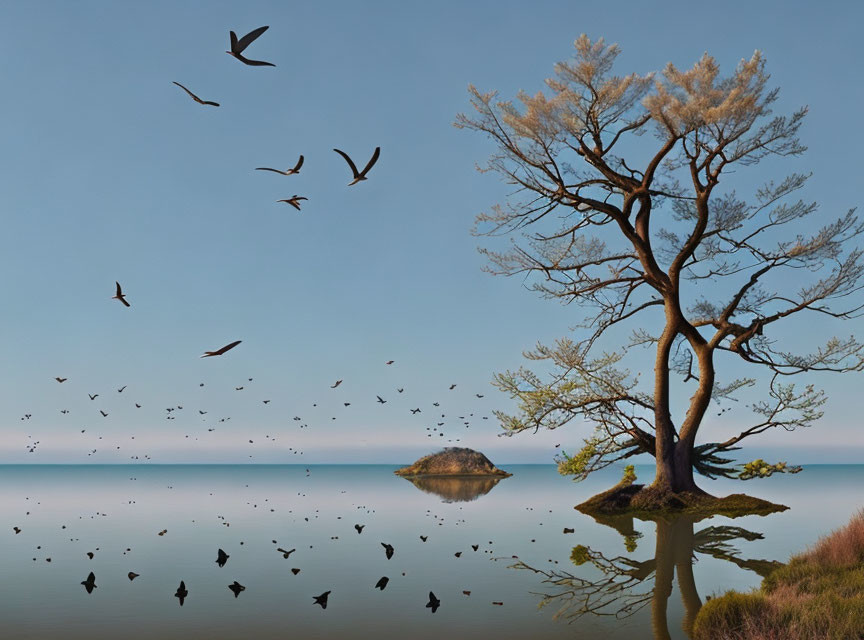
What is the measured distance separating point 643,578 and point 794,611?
3490mm

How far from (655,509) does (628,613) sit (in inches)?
522

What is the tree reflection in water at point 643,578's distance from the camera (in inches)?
382

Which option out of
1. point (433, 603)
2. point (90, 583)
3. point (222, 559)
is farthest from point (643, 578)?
point (90, 583)

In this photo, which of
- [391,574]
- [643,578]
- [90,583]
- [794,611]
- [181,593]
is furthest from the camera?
[391,574]

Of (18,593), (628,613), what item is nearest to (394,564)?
(628,613)

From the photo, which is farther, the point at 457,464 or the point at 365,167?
the point at 457,464

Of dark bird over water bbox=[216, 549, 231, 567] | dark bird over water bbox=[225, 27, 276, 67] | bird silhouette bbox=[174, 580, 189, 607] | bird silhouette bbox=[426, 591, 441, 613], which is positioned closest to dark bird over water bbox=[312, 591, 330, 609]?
bird silhouette bbox=[426, 591, 441, 613]

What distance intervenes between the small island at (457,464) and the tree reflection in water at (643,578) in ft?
137

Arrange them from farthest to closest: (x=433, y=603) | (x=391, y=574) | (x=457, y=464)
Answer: (x=457, y=464)
(x=391, y=574)
(x=433, y=603)

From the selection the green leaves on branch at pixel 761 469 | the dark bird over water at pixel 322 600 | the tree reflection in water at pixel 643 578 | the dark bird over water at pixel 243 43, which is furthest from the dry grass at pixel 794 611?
the green leaves on branch at pixel 761 469

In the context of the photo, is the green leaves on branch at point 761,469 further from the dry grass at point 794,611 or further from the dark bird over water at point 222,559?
the dark bird over water at point 222,559

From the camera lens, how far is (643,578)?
11773 mm

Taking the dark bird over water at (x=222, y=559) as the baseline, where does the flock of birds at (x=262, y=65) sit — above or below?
above

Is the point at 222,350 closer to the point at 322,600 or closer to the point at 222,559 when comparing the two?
the point at 322,600
